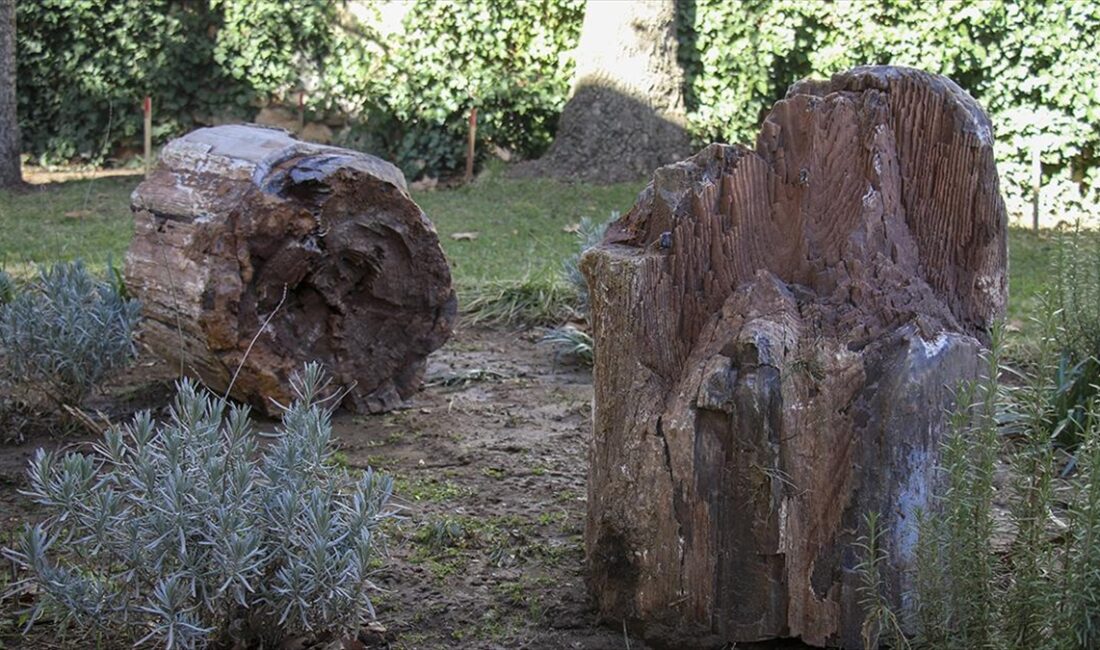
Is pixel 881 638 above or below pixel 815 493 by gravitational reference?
below

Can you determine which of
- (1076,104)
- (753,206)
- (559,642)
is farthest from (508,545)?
(1076,104)

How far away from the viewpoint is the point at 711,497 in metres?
2.97

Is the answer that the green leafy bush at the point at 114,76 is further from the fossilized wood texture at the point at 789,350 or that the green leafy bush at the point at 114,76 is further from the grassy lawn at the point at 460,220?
the fossilized wood texture at the point at 789,350

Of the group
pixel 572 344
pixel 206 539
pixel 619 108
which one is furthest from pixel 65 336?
pixel 619 108

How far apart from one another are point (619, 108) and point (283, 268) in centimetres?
721

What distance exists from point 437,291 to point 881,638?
2.72 m

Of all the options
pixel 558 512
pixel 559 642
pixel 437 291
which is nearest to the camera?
pixel 559 642

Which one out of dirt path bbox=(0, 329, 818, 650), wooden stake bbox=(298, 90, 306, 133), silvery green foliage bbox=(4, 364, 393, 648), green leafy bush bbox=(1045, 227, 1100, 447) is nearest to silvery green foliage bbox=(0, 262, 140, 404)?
dirt path bbox=(0, 329, 818, 650)

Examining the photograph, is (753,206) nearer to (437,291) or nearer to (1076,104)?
(437,291)

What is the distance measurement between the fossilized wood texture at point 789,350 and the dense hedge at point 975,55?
7.10 meters

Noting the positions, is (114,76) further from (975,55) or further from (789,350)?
(789,350)

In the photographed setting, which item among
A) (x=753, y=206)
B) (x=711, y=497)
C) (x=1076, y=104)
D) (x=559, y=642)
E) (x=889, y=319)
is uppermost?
(x=1076, y=104)

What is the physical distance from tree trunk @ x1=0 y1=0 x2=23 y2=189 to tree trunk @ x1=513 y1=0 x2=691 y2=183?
447 centimetres

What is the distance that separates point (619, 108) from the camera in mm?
11547
